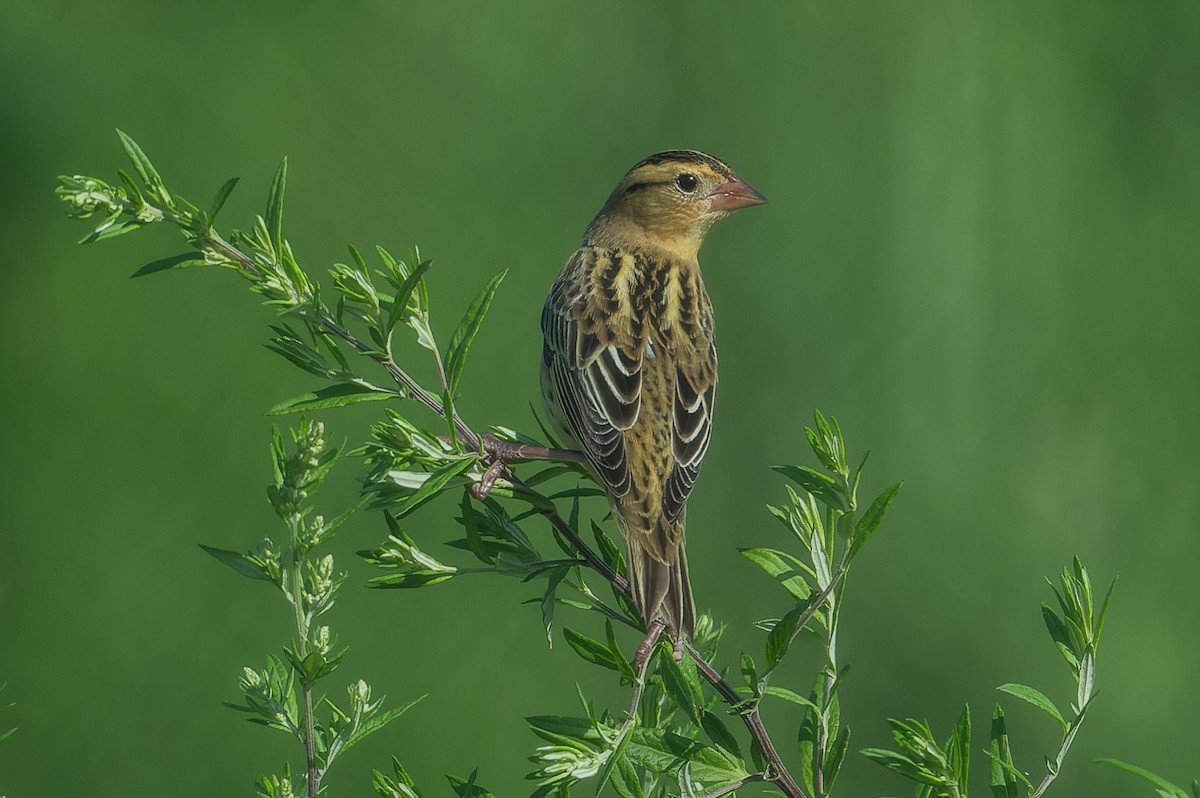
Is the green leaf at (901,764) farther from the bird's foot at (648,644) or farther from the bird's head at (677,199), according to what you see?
the bird's head at (677,199)

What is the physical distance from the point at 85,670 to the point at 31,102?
234cm

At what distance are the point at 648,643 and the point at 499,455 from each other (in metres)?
0.41

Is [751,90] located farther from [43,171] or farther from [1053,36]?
[43,171]

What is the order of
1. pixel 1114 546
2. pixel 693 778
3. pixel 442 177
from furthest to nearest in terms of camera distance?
pixel 1114 546 → pixel 442 177 → pixel 693 778

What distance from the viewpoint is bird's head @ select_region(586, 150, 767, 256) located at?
436cm

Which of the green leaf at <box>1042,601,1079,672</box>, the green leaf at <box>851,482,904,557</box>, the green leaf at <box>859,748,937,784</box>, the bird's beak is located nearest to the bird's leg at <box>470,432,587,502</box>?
the green leaf at <box>851,482,904,557</box>

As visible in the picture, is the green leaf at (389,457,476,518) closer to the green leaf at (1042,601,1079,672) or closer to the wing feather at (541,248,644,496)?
the green leaf at (1042,601,1079,672)

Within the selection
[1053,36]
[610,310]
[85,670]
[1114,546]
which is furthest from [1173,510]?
[85,670]

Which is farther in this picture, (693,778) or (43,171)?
(43,171)

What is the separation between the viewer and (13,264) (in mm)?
5840

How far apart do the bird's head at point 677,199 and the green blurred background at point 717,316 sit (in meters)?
1.71

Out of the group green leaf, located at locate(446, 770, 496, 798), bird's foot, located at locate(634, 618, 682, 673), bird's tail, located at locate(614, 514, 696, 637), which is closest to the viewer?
green leaf, located at locate(446, 770, 496, 798)

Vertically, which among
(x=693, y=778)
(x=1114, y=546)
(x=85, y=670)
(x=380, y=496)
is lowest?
(x=85, y=670)

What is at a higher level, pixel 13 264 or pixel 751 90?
pixel 751 90
